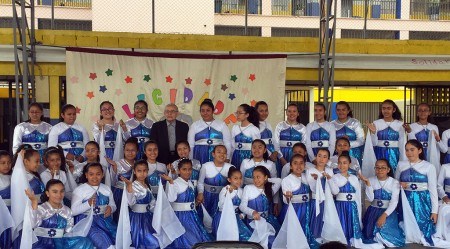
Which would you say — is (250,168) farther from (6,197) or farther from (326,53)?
(326,53)

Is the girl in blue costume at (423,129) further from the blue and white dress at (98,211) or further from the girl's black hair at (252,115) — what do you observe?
the blue and white dress at (98,211)

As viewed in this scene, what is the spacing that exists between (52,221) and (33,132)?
1.47m

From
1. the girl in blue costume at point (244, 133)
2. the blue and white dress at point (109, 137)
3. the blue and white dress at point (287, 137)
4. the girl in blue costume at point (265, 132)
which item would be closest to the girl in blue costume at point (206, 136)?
the girl in blue costume at point (244, 133)

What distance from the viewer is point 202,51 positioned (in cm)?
876

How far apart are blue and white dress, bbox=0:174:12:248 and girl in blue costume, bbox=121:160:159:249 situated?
3.50 ft

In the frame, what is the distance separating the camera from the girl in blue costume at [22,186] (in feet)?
17.9

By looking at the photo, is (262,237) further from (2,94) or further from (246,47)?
(2,94)

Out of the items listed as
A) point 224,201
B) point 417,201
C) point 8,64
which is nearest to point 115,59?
point 8,64

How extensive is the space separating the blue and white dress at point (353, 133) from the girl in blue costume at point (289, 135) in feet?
1.46

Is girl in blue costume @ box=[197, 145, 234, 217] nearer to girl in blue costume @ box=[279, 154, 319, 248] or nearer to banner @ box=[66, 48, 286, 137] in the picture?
girl in blue costume @ box=[279, 154, 319, 248]

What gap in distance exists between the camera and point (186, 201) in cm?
605

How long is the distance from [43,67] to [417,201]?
518cm

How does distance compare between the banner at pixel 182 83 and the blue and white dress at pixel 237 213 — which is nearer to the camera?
the blue and white dress at pixel 237 213

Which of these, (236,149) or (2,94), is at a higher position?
(2,94)
